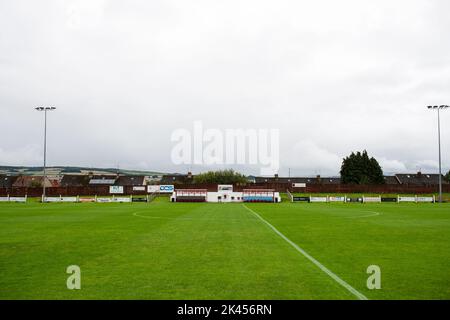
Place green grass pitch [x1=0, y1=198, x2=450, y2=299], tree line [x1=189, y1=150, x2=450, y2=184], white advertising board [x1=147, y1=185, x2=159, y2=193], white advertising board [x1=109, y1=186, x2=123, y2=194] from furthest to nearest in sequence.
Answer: tree line [x1=189, y1=150, x2=450, y2=184] < white advertising board [x1=109, y1=186, x2=123, y2=194] < white advertising board [x1=147, y1=185, x2=159, y2=193] < green grass pitch [x1=0, y1=198, x2=450, y2=299]

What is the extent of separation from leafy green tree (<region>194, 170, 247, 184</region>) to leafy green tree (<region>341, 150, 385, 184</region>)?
1859 inches

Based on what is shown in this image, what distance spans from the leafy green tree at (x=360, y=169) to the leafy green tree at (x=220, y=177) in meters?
47.2

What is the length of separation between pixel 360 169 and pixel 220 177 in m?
56.0

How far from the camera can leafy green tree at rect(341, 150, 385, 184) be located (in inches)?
4439

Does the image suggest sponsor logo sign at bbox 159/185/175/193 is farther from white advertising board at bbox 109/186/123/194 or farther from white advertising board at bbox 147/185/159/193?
white advertising board at bbox 109/186/123/194

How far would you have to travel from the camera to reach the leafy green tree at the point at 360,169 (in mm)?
112750

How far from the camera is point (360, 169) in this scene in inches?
4451

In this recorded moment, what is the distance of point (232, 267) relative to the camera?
444 inches

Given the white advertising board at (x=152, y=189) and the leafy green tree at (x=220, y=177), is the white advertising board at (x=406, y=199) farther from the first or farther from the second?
the leafy green tree at (x=220, y=177)

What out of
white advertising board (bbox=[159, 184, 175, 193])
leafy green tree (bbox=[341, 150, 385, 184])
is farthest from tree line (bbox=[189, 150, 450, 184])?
white advertising board (bbox=[159, 184, 175, 193])

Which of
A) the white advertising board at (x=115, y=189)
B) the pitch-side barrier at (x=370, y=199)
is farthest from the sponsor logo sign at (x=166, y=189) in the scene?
the pitch-side barrier at (x=370, y=199)

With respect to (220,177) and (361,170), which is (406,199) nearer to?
(361,170)
